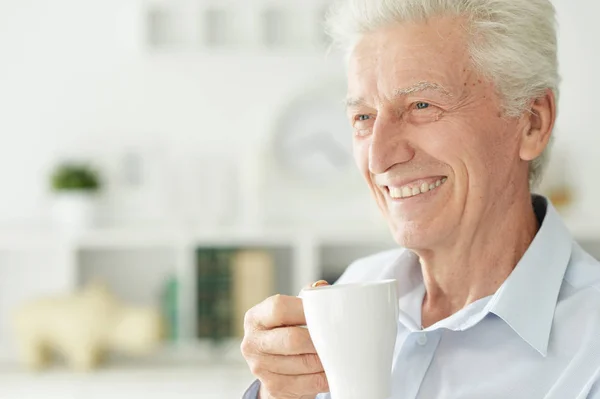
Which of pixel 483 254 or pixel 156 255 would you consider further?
pixel 156 255

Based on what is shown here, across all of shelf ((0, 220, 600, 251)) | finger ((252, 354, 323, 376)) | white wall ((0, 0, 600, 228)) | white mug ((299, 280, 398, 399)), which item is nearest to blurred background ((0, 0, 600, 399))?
white wall ((0, 0, 600, 228))

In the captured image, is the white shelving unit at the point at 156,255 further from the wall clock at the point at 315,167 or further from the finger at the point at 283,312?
the finger at the point at 283,312

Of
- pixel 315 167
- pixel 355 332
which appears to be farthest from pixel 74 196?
pixel 355 332

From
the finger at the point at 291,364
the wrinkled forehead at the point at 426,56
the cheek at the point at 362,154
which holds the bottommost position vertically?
the finger at the point at 291,364

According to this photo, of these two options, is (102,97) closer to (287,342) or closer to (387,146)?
(387,146)

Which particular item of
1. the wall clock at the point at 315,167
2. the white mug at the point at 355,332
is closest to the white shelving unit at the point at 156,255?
the wall clock at the point at 315,167

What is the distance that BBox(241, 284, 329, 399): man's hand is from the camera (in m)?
1.01

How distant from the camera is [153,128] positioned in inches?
126

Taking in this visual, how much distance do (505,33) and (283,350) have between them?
55 cm

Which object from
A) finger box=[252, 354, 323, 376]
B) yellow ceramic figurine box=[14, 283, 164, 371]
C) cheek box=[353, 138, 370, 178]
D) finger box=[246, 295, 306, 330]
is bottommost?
yellow ceramic figurine box=[14, 283, 164, 371]

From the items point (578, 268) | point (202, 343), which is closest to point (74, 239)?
point (202, 343)

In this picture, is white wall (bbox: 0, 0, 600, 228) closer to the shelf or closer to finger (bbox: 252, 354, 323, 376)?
the shelf

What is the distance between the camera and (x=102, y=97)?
10.5 ft

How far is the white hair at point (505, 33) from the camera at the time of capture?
1.18 m
